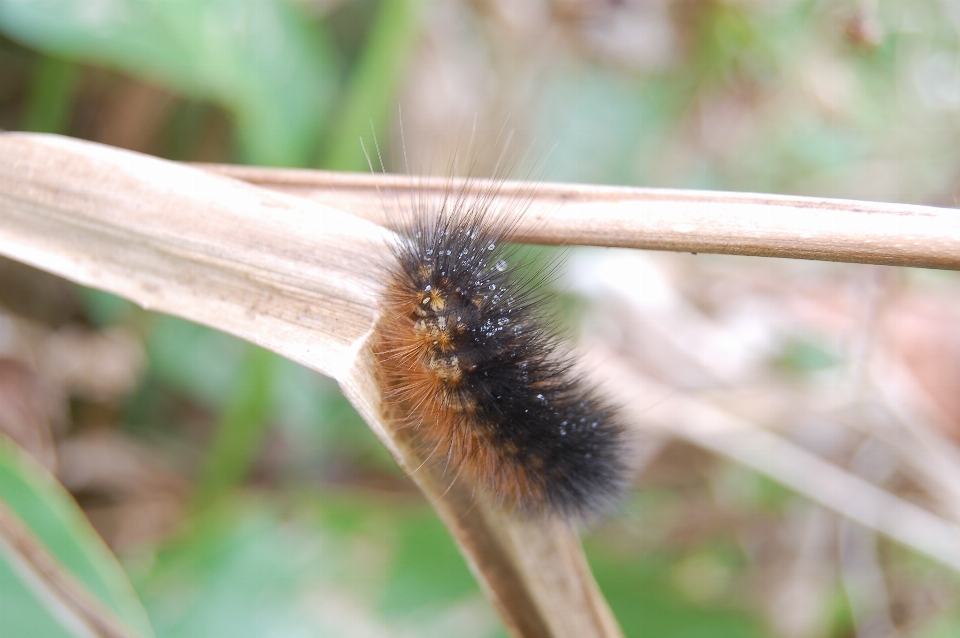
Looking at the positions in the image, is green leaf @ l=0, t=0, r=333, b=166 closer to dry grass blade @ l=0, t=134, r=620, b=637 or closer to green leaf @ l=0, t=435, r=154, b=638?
dry grass blade @ l=0, t=134, r=620, b=637

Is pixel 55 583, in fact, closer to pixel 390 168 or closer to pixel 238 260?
pixel 238 260

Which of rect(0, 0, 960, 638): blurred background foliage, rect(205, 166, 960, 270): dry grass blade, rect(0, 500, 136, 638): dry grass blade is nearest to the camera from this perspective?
rect(205, 166, 960, 270): dry grass blade

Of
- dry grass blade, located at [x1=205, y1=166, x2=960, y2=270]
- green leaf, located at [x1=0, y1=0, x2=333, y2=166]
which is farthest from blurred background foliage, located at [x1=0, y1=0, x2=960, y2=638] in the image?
dry grass blade, located at [x1=205, y1=166, x2=960, y2=270]

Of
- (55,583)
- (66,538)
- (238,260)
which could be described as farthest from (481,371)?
(66,538)

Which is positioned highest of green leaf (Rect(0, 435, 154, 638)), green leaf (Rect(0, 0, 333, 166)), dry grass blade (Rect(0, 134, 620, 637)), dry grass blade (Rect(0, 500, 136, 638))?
dry grass blade (Rect(0, 134, 620, 637))

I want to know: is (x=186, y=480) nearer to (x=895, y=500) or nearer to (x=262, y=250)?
(x=262, y=250)

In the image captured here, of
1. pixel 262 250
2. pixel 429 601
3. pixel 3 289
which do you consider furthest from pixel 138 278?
pixel 3 289
